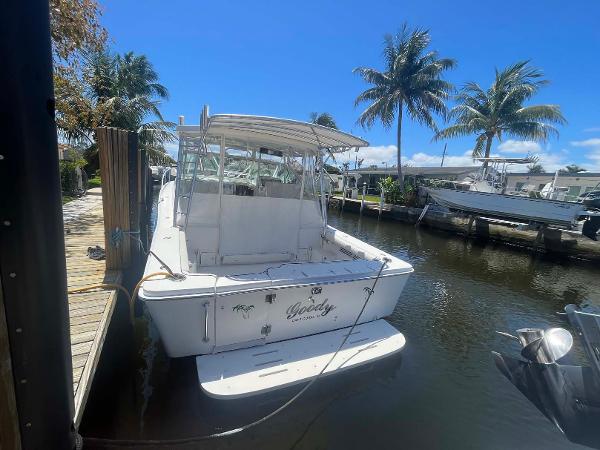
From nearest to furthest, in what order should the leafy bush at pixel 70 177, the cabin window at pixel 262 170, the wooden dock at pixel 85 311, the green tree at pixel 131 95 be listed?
1. the wooden dock at pixel 85 311
2. the cabin window at pixel 262 170
3. the leafy bush at pixel 70 177
4. the green tree at pixel 131 95

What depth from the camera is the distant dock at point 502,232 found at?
1144 cm

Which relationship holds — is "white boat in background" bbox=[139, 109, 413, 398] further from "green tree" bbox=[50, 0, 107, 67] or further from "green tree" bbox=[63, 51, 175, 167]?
"green tree" bbox=[63, 51, 175, 167]

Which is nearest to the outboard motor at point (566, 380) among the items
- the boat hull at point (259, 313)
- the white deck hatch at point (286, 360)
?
the white deck hatch at point (286, 360)

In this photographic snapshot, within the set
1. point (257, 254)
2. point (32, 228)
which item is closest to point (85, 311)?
point (257, 254)

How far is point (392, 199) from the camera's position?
21.5 metres

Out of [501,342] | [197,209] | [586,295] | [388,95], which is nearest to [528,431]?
[501,342]

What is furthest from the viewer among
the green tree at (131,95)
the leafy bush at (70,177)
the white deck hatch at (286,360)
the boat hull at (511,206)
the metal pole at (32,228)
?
the green tree at (131,95)

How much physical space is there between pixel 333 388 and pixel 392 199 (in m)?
19.4

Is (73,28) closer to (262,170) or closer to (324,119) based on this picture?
(262,170)

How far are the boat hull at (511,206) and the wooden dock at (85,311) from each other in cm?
1560

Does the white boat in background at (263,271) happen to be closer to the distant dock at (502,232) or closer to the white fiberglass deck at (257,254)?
the white fiberglass deck at (257,254)

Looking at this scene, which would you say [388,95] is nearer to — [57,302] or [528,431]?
[528,431]

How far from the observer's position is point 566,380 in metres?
3.30

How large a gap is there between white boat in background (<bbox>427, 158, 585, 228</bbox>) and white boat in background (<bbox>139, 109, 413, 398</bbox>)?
1253 cm
